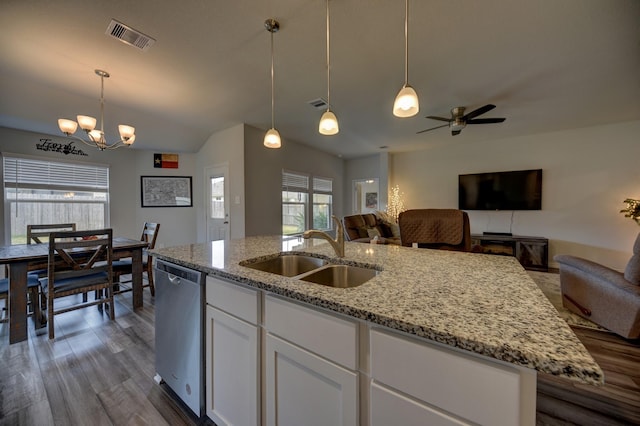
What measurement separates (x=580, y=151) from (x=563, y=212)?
1131mm

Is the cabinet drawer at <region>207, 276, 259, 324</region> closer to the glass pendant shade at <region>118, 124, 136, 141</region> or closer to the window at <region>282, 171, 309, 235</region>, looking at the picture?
the glass pendant shade at <region>118, 124, 136, 141</region>

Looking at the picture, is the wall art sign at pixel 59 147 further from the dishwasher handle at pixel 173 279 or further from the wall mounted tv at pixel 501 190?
the wall mounted tv at pixel 501 190

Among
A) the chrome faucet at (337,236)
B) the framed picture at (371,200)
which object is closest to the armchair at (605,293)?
the chrome faucet at (337,236)

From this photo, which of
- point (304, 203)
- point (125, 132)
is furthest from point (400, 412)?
point (304, 203)

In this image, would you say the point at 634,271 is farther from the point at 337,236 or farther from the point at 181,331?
the point at 181,331

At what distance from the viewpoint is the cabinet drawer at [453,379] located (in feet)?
1.83

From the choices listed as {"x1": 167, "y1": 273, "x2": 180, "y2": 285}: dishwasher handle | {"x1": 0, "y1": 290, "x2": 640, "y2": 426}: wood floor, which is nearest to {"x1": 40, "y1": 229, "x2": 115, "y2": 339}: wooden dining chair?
{"x1": 0, "y1": 290, "x2": 640, "y2": 426}: wood floor

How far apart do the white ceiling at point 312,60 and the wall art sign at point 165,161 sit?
3.22 feet

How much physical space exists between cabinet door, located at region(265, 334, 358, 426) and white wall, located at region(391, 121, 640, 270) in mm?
5586

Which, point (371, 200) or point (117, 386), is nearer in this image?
point (117, 386)

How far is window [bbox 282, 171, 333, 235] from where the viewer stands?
5.11 m

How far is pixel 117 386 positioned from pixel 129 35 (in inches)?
106

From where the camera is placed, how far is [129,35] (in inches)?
77.8

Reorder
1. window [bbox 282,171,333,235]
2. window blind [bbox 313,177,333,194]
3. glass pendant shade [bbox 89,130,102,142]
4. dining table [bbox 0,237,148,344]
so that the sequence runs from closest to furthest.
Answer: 1. dining table [bbox 0,237,148,344]
2. glass pendant shade [bbox 89,130,102,142]
3. window [bbox 282,171,333,235]
4. window blind [bbox 313,177,333,194]
